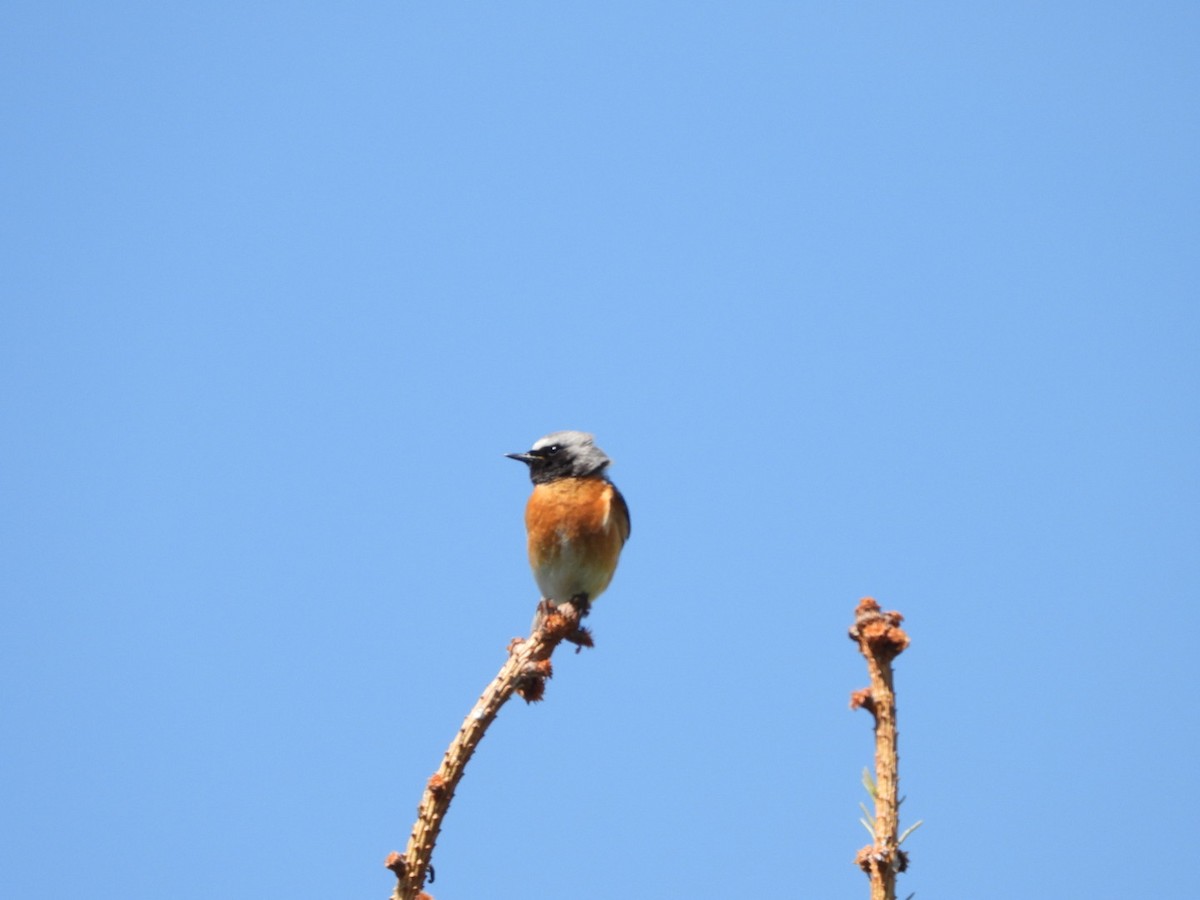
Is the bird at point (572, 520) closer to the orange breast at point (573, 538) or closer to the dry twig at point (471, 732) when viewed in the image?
the orange breast at point (573, 538)

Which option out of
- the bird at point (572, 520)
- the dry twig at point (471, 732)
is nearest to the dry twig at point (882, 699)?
the dry twig at point (471, 732)

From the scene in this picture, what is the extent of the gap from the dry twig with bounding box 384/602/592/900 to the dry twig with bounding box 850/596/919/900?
66.3 inches

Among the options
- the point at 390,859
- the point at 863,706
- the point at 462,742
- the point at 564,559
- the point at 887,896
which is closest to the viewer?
the point at 887,896

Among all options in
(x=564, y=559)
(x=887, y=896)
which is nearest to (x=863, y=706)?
(x=887, y=896)

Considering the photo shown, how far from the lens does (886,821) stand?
4094 mm

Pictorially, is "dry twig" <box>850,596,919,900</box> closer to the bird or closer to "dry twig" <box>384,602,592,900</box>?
"dry twig" <box>384,602,592,900</box>

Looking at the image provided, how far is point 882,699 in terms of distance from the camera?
4.25m

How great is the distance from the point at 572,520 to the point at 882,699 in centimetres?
683

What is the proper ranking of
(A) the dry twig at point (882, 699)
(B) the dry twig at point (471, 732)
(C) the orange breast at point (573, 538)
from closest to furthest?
(A) the dry twig at point (882, 699) → (B) the dry twig at point (471, 732) → (C) the orange breast at point (573, 538)

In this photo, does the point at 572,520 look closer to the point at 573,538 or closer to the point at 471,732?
the point at 573,538

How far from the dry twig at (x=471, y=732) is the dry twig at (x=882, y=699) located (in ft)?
5.52

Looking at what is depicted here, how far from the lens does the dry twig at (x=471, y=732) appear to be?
4730 mm

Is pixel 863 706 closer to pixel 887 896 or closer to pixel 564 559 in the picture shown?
pixel 887 896

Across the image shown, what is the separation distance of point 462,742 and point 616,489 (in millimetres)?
6425
